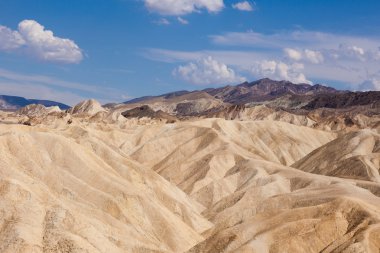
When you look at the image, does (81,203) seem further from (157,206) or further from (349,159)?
(349,159)

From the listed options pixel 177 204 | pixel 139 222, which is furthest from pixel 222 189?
pixel 139 222

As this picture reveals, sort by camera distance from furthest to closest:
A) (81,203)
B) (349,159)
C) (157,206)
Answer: (349,159), (157,206), (81,203)

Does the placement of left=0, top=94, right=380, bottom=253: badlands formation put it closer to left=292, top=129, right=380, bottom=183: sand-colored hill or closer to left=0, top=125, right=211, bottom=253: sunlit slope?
left=0, top=125, right=211, bottom=253: sunlit slope

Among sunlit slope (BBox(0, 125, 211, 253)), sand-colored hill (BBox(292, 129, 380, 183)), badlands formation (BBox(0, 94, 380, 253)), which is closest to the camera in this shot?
sunlit slope (BBox(0, 125, 211, 253))

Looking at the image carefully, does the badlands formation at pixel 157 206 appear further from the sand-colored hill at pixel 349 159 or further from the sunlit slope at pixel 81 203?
the sand-colored hill at pixel 349 159

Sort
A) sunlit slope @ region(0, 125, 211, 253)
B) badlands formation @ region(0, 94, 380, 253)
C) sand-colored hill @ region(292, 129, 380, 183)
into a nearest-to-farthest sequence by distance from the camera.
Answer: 1. sunlit slope @ region(0, 125, 211, 253)
2. badlands formation @ region(0, 94, 380, 253)
3. sand-colored hill @ region(292, 129, 380, 183)

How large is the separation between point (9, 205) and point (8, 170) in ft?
21.5

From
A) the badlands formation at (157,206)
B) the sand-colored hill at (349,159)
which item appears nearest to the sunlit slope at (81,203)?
the badlands formation at (157,206)

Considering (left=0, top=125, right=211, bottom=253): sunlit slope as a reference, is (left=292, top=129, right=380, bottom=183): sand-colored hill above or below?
above

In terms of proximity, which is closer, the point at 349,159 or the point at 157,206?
the point at 157,206

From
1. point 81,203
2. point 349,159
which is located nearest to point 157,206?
point 81,203

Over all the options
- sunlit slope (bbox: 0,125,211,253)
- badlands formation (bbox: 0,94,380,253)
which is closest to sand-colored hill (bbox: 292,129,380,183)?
badlands formation (bbox: 0,94,380,253)

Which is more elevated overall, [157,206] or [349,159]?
[349,159]

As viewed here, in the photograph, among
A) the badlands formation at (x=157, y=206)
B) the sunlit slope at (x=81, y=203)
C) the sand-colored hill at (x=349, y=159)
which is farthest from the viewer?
the sand-colored hill at (x=349, y=159)
